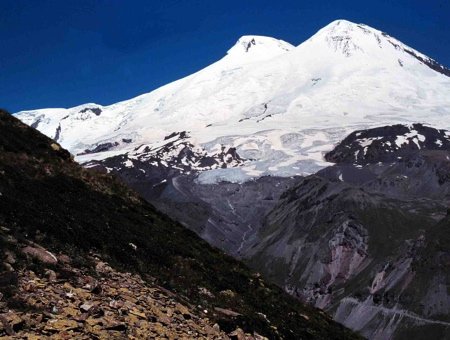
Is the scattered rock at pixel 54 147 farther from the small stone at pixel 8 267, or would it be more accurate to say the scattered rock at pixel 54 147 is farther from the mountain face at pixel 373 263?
the mountain face at pixel 373 263

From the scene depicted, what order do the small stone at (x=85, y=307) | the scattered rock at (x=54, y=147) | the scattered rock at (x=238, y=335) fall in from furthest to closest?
the scattered rock at (x=54, y=147) < the scattered rock at (x=238, y=335) < the small stone at (x=85, y=307)

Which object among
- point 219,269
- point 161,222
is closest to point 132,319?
point 219,269

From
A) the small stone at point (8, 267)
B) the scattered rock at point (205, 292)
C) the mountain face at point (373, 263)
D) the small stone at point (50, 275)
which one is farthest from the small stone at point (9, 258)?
the mountain face at point (373, 263)

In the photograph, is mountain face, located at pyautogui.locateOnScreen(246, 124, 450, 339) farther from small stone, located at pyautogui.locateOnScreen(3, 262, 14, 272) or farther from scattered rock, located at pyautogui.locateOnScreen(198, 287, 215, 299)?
small stone, located at pyautogui.locateOnScreen(3, 262, 14, 272)

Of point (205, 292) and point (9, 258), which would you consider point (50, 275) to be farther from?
point (205, 292)

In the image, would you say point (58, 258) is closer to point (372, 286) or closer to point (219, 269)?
point (219, 269)

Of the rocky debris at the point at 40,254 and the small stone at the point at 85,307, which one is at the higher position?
the rocky debris at the point at 40,254

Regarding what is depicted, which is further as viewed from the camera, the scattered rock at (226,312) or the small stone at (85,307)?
the scattered rock at (226,312)

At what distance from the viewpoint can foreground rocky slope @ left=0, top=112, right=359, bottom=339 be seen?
15672mm

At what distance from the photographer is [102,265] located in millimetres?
20156

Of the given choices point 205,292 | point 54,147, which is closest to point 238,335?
point 205,292

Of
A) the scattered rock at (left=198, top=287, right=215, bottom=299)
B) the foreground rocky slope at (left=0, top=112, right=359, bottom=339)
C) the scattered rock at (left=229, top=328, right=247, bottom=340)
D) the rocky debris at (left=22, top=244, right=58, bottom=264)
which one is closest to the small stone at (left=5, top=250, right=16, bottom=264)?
the foreground rocky slope at (left=0, top=112, right=359, bottom=339)

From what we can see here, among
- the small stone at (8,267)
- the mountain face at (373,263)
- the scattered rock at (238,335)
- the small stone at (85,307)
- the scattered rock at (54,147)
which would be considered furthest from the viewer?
the mountain face at (373,263)

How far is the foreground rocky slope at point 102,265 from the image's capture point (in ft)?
51.4
